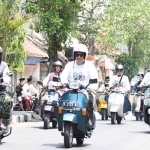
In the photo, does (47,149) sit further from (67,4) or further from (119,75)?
(67,4)

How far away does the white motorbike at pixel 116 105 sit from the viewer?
62.2 ft

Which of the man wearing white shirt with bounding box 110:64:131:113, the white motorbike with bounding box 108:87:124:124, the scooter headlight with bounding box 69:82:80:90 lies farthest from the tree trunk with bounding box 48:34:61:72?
the scooter headlight with bounding box 69:82:80:90

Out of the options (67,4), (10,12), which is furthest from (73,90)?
(67,4)

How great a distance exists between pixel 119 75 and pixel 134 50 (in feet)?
112

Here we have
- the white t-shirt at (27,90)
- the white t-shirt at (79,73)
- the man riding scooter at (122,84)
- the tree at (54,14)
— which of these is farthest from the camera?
the tree at (54,14)

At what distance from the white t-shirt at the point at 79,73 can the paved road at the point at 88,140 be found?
4.01 ft

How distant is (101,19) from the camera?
39.5 metres

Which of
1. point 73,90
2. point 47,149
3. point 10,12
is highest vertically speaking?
point 10,12

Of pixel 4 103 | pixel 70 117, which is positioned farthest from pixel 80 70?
pixel 4 103

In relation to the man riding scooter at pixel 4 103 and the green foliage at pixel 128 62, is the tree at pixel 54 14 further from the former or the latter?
the green foliage at pixel 128 62

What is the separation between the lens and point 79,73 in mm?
12367

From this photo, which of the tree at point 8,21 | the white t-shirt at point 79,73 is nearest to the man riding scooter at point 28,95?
the tree at point 8,21

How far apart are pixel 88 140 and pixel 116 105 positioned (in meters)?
5.92

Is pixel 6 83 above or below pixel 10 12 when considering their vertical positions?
below
